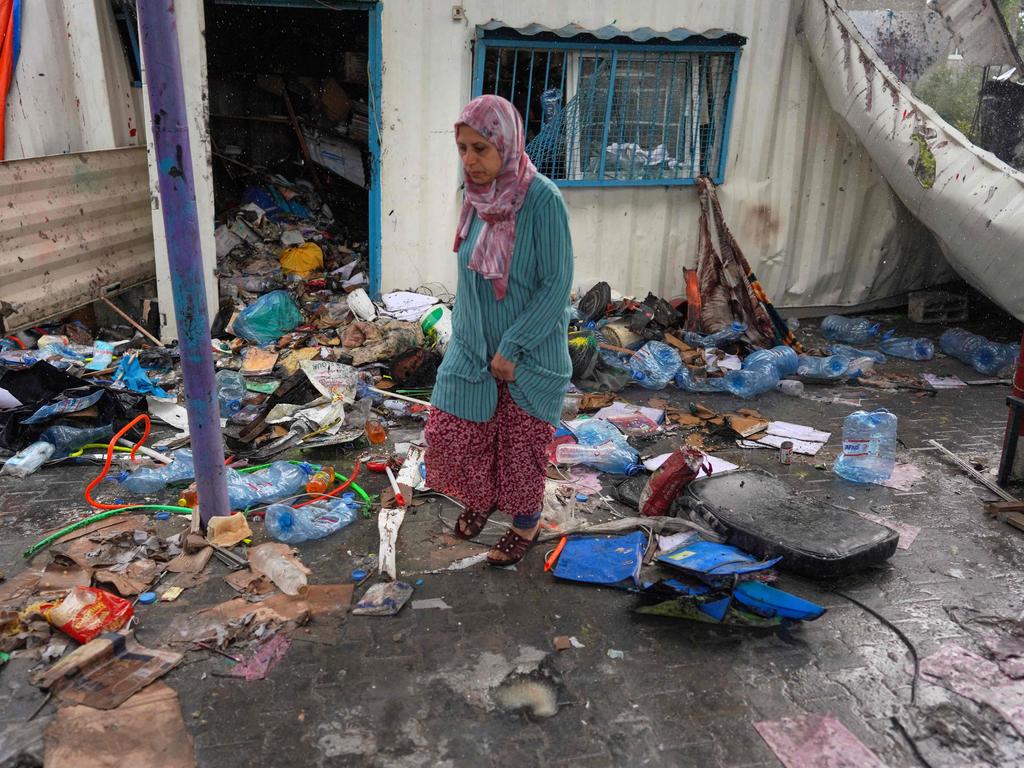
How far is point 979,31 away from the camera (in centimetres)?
657

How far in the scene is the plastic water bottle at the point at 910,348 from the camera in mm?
6711

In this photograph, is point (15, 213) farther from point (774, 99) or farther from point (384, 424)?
point (774, 99)

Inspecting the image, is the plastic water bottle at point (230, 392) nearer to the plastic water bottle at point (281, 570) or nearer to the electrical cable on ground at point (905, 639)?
the plastic water bottle at point (281, 570)

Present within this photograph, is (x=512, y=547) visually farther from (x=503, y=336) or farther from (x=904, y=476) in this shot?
(x=904, y=476)

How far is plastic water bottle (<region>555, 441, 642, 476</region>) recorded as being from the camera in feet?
14.5

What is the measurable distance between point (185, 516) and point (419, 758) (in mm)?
1958

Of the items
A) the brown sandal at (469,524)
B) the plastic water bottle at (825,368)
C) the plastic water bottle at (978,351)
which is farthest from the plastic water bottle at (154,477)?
the plastic water bottle at (978,351)

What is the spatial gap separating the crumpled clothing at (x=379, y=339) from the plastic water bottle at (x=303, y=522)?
213cm

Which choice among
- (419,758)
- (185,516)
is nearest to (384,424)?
(185,516)

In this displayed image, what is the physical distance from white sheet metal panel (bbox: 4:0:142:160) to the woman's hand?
15.6 ft

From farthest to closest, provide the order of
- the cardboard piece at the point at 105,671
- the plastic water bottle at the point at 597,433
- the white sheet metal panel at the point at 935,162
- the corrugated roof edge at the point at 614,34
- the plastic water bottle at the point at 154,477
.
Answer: the corrugated roof edge at the point at 614,34 < the white sheet metal panel at the point at 935,162 < the plastic water bottle at the point at 597,433 < the plastic water bottle at the point at 154,477 < the cardboard piece at the point at 105,671

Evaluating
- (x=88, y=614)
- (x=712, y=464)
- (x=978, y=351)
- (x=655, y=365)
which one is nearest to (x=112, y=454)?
(x=88, y=614)

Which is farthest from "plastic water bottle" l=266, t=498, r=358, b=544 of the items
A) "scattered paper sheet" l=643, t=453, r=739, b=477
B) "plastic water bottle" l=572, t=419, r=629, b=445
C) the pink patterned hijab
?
"scattered paper sheet" l=643, t=453, r=739, b=477

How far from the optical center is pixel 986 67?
678 centimetres
